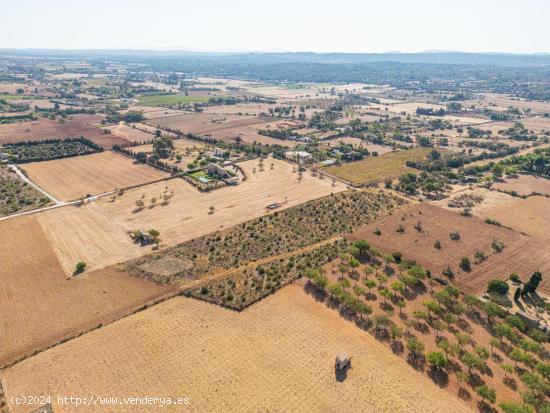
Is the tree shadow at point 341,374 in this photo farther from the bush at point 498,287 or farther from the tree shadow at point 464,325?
the bush at point 498,287

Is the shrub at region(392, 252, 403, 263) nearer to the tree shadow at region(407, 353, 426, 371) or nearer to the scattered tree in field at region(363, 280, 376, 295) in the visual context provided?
the scattered tree in field at region(363, 280, 376, 295)

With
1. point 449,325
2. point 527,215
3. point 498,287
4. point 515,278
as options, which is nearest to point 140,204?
point 449,325

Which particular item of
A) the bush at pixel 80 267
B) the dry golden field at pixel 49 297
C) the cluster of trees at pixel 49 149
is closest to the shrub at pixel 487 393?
the dry golden field at pixel 49 297

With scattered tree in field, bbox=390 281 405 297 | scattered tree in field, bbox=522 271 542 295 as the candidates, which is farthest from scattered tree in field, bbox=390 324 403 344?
scattered tree in field, bbox=522 271 542 295

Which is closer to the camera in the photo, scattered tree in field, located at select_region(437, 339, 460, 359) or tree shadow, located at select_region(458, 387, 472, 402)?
tree shadow, located at select_region(458, 387, 472, 402)

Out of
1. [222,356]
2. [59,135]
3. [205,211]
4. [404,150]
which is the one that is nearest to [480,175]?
[404,150]

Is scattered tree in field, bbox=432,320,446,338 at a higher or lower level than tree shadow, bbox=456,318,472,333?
higher

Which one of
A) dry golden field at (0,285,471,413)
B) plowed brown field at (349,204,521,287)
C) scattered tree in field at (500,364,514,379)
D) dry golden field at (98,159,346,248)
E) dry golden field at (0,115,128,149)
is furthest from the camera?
dry golden field at (0,115,128,149)
